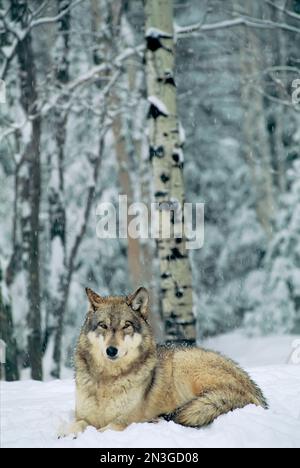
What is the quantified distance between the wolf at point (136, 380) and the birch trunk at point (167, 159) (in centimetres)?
294

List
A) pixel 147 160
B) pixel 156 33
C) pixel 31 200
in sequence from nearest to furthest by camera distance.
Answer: pixel 156 33
pixel 31 200
pixel 147 160

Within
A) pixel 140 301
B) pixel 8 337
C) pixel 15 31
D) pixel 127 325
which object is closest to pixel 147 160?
pixel 15 31

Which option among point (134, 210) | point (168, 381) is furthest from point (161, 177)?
point (134, 210)

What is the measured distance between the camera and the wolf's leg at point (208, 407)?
4750mm

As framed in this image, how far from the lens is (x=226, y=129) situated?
838 inches

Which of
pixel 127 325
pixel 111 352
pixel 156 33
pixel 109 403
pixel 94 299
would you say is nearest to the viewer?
pixel 111 352

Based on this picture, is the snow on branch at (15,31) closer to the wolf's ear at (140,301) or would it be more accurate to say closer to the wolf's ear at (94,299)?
the wolf's ear at (94,299)

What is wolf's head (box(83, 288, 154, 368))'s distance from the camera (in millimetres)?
5012

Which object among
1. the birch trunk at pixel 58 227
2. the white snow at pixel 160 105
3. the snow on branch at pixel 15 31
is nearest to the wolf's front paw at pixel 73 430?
the white snow at pixel 160 105

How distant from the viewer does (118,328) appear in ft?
16.7

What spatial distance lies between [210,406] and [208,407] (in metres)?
0.03

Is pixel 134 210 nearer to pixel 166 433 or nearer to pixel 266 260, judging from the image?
pixel 266 260

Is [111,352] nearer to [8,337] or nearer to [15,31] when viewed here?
[8,337]

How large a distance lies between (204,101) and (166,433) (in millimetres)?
16791
